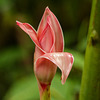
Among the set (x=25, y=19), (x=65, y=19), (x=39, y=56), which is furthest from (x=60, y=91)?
(x=65, y=19)

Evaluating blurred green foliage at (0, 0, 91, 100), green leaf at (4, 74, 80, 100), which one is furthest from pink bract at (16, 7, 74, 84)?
blurred green foliage at (0, 0, 91, 100)

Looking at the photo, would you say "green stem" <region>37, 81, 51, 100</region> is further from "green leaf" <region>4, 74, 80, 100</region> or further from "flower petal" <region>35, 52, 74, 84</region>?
"green leaf" <region>4, 74, 80, 100</region>

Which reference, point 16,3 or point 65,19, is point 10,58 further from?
point 65,19

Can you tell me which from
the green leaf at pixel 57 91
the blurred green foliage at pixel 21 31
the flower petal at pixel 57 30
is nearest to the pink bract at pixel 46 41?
the flower petal at pixel 57 30

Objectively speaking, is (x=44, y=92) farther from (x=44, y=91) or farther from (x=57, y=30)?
(x=57, y=30)

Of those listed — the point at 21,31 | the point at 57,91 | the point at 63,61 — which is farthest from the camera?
the point at 21,31

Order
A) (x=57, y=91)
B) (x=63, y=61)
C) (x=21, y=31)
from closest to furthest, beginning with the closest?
(x=63, y=61), (x=57, y=91), (x=21, y=31)

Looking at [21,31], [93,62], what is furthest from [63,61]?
[21,31]
